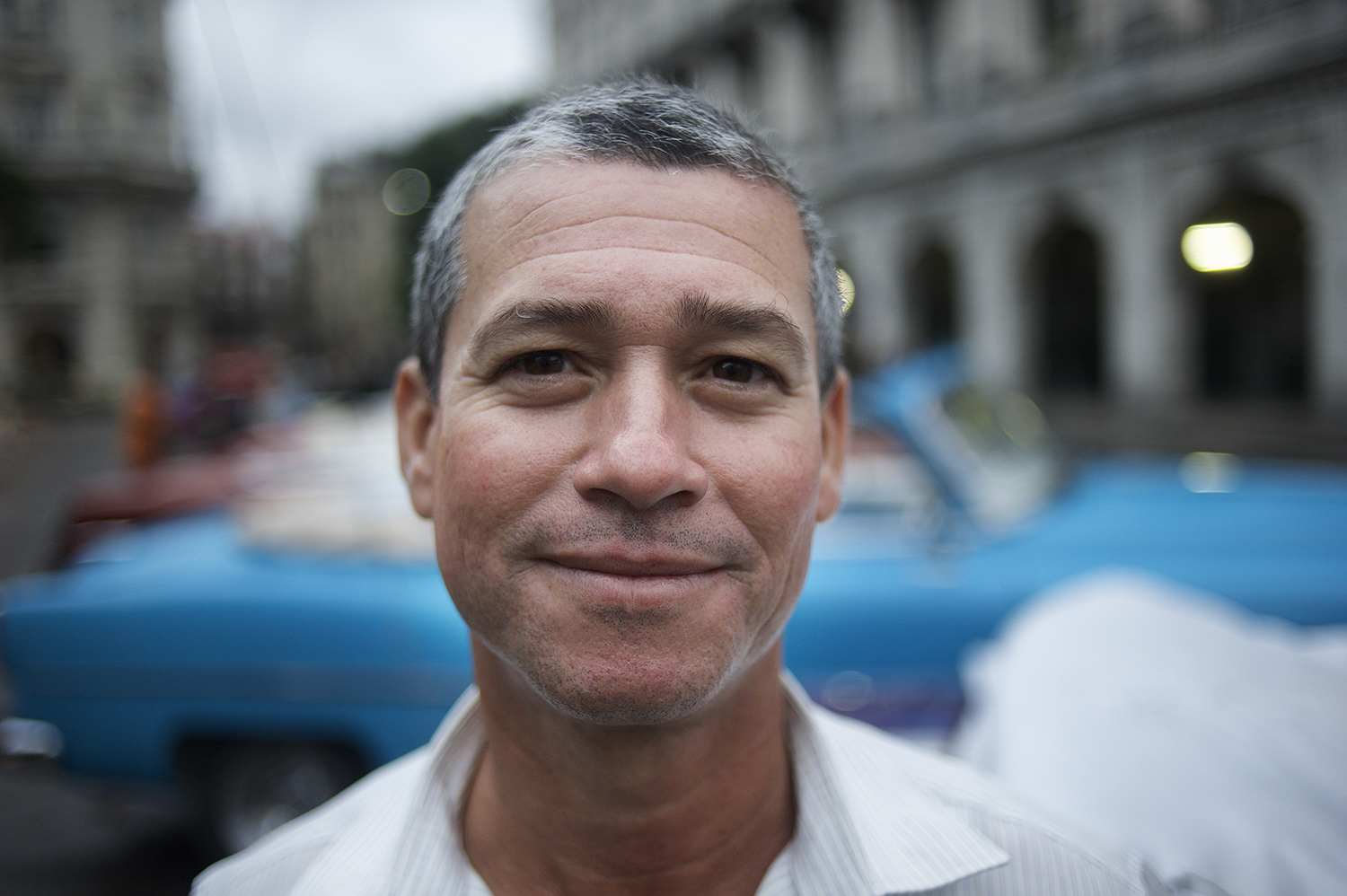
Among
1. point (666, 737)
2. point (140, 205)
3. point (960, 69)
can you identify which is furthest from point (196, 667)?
point (960, 69)

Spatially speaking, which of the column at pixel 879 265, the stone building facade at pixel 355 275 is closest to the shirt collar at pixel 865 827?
the stone building facade at pixel 355 275

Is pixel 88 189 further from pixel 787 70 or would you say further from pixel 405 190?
pixel 787 70

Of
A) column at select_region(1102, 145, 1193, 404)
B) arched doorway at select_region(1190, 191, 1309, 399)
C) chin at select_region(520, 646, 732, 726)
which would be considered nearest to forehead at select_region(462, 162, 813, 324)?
chin at select_region(520, 646, 732, 726)

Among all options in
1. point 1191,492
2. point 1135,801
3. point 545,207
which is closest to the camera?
point 545,207

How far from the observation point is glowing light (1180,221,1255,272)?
206 centimetres

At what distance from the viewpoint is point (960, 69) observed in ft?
12.2

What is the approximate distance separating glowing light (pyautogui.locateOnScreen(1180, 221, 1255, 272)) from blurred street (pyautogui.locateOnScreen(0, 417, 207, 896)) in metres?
2.79

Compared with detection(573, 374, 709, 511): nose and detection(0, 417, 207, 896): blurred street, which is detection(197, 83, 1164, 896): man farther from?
detection(0, 417, 207, 896): blurred street

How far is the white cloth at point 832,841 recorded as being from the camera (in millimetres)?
997

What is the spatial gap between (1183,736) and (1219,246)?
1558mm

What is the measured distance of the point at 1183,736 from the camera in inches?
55.4

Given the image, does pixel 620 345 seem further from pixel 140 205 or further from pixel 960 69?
pixel 960 69

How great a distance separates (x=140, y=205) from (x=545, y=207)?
121 cm

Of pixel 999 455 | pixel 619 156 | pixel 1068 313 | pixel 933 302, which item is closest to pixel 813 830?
pixel 619 156
